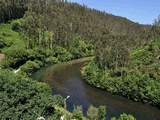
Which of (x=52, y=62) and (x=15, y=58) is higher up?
(x=15, y=58)

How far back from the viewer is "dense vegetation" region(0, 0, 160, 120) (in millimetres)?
63781

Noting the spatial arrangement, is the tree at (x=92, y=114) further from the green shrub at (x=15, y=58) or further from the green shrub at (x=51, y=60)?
the green shrub at (x=51, y=60)

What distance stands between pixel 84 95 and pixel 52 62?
51.5 metres

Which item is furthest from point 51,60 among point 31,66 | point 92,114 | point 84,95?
point 92,114

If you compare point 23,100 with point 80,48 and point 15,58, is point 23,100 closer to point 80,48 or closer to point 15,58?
point 15,58

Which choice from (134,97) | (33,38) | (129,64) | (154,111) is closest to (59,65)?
(33,38)

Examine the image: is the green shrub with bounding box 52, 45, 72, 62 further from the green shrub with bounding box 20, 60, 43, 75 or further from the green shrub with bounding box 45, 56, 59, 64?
the green shrub with bounding box 20, 60, 43, 75

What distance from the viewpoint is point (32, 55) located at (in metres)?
141

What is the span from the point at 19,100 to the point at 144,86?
45.6 metres

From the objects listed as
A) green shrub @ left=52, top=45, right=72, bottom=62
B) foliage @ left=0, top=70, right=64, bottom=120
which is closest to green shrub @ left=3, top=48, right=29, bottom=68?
green shrub @ left=52, top=45, right=72, bottom=62

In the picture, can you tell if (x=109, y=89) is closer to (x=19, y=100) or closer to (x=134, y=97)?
(x=134, y=97)

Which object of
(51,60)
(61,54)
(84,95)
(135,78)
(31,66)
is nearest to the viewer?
(135,78)

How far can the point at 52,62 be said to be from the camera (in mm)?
149875

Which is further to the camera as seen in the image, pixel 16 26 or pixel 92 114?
pixel 16 26
